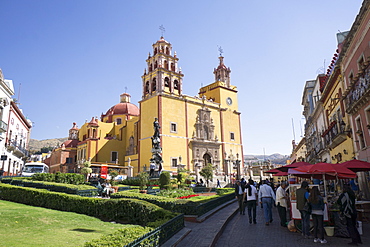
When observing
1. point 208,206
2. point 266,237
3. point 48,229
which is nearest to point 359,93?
point 208,206

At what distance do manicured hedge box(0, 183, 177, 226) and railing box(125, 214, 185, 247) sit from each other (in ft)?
1.05

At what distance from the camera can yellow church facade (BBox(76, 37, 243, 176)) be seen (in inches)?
1439

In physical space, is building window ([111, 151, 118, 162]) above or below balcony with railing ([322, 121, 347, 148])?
above

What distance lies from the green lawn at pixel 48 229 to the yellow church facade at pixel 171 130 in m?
25.4

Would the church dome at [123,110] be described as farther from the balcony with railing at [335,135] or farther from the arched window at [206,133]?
the balcony with railing at [335,135]

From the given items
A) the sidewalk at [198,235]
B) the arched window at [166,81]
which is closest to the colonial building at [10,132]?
the arched window at [166,81]

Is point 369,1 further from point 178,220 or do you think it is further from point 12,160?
point 12,160

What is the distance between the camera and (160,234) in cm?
568

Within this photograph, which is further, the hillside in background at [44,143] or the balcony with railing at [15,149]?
the hillside in background at [44,143]

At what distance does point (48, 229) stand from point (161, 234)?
3530 mm

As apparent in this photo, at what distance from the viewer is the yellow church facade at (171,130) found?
36.6 meters

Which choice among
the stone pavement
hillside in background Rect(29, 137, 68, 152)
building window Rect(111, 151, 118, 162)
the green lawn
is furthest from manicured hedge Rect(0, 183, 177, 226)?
hillside in background Rect(29, 137, 68, 152)

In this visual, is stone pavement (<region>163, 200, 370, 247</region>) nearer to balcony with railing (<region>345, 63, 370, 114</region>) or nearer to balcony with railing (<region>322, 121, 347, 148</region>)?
balcony with railing (<region>345, 63, 370, 114</region>)

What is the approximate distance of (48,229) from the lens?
734 cm
